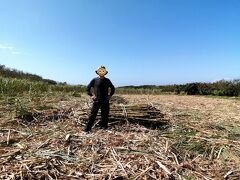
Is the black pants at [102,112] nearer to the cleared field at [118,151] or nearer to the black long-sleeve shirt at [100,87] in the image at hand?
the black long-sleeve shirt at [100,87]

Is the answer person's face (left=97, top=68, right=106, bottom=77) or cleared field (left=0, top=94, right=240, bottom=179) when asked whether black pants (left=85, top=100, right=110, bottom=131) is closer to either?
cleared field (left=0, top=94, right=240, bottom=179)

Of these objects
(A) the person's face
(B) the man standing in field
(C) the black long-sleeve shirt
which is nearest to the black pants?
(B) the man standing in field

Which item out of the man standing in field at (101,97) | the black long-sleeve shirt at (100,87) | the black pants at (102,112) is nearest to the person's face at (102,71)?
the man standing in field at (101,97)

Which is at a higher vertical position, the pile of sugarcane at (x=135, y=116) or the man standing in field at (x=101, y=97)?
the man standing in field at (x=101, y=97)

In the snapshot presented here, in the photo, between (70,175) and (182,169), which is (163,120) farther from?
(70,175)

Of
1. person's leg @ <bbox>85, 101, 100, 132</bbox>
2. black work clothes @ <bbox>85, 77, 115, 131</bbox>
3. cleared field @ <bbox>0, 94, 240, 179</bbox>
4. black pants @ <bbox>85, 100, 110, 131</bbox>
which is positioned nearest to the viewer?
cleared field @ <bbox>0, 94, 240, 179</bbox>

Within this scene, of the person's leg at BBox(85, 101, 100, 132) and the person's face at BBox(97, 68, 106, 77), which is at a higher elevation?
the person's face at BBox(97, 68, 106, 77)

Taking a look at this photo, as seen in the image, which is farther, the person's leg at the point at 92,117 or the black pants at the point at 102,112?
the black pants at the point at 102,112

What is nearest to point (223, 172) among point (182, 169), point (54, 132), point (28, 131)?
point (182, 169)

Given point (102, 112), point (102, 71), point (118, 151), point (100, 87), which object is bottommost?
point (118, 151)

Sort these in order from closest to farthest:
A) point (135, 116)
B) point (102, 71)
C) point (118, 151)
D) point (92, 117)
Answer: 1. point (118, 151)
2. point (92, 117)
3. point (102, 71)
4. point (135, 116)

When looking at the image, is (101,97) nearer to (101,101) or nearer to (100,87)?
(101,101)

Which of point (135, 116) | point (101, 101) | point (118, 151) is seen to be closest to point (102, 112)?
point (101, 101)

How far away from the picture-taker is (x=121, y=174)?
470cm
